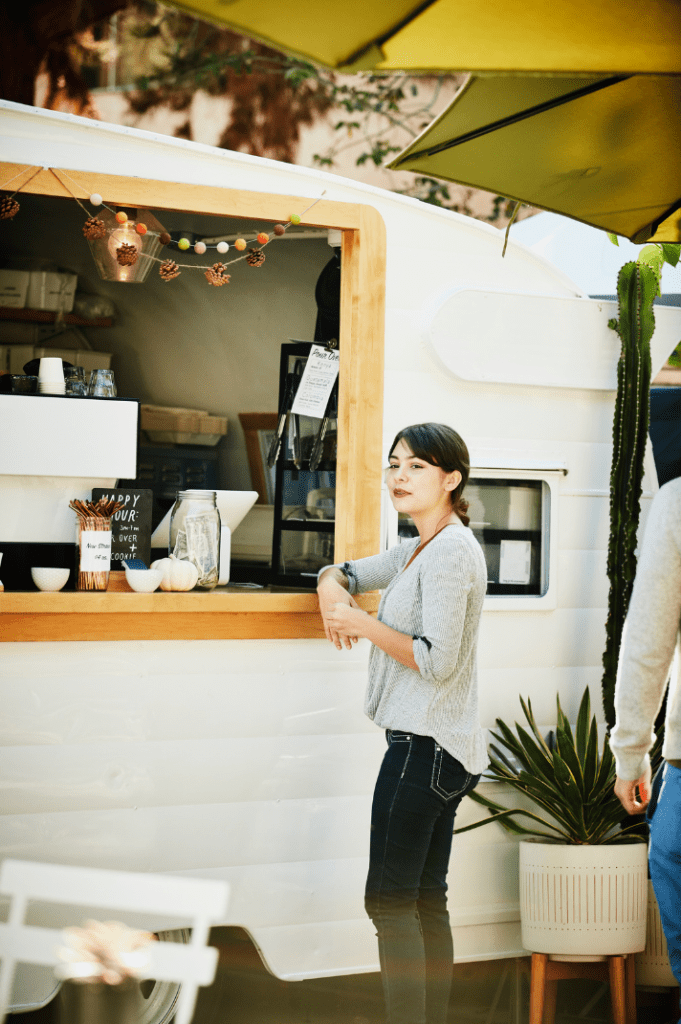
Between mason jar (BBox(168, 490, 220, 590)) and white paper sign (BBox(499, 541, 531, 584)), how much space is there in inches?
42.9

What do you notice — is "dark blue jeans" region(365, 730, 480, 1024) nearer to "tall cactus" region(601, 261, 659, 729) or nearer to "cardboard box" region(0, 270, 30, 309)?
"tall cactus" region(601, 261, 659, 729)

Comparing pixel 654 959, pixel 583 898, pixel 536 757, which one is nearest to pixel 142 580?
pixel 536 757

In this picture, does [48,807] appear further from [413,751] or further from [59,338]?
[59,338]

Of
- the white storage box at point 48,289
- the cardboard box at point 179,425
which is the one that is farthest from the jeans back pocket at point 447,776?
the white storage box at point 48,289

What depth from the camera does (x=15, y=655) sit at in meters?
3.03

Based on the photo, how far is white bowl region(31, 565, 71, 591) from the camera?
9.97ft

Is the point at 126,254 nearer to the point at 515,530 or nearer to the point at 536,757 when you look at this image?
the point at 515,530

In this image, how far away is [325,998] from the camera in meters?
3.33

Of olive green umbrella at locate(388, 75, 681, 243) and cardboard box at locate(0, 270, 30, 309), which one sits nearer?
olive green umbrella at locate(388, 75, 681, 243)

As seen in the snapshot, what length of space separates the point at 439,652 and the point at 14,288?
2852 mm

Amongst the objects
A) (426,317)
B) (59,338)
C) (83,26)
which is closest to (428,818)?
(426,317)

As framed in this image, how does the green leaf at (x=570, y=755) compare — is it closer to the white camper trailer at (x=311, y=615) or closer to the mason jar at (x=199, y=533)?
the white camper trailer at (x=311, y=615)

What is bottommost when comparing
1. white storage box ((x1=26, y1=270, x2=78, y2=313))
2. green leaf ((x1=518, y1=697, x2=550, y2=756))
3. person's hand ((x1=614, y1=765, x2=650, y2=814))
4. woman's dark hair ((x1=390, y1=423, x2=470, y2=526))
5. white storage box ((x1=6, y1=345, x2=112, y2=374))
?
green leaf ((x1=518, y1=697, x2=550, y2=756))

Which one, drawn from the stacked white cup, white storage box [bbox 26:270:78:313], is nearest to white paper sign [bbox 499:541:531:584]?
the stacked white cup
